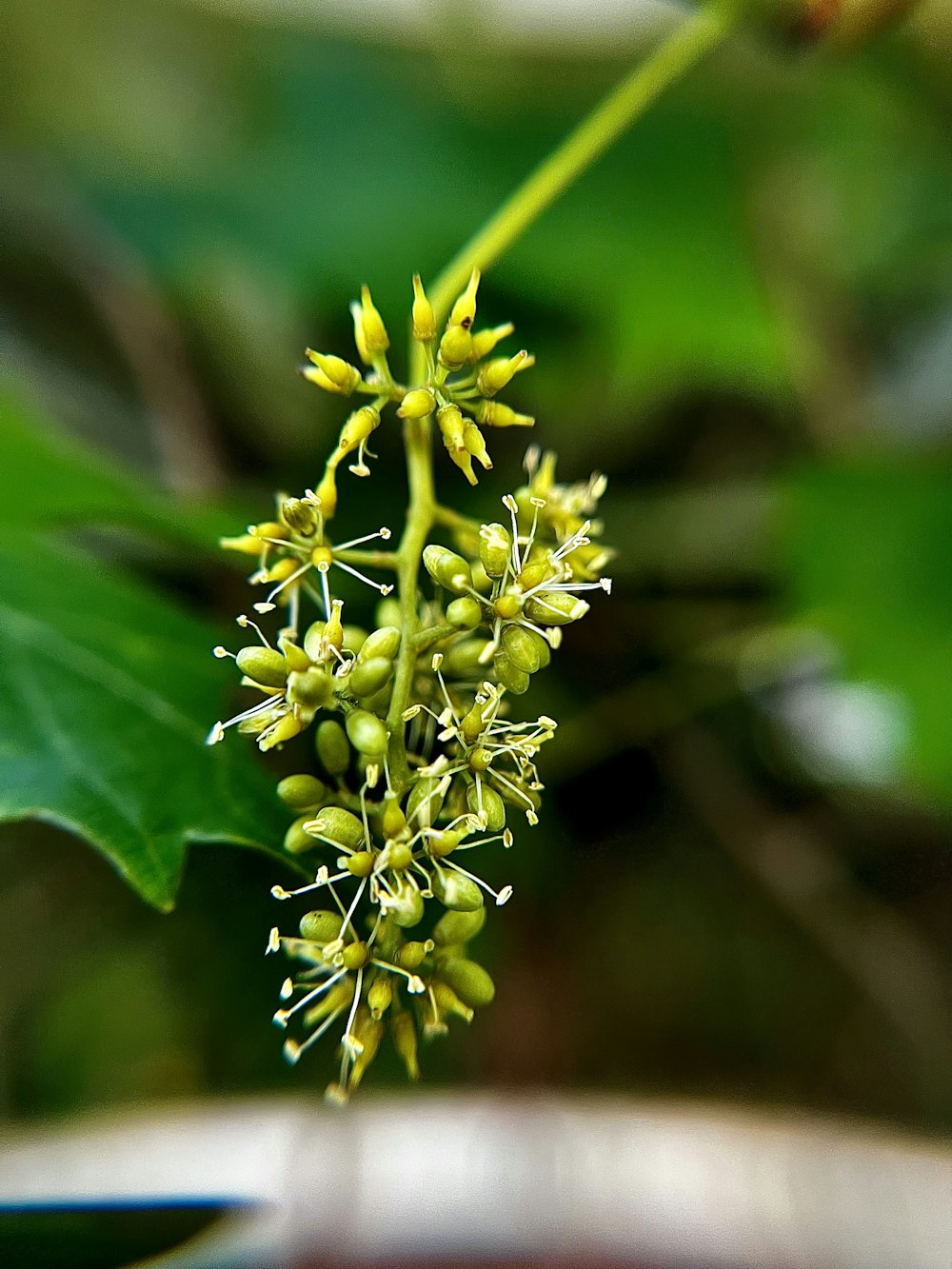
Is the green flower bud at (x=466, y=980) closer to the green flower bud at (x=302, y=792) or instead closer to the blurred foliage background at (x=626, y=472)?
the green flower bud at (x=302, y=792)

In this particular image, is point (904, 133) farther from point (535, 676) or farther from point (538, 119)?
point (535, 676)

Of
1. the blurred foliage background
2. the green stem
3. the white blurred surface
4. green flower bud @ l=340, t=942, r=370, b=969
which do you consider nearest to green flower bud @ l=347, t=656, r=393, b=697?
green flower bud @ l=340, t=942, r=370, b=969

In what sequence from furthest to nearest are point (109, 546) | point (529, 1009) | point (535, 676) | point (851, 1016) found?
point (851, 1016) < point (529, 1009) < point (535, 676) < point (109, 546)

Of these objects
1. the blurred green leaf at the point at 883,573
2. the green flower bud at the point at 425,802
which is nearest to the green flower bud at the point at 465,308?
the green flower bud at the point at 425,802

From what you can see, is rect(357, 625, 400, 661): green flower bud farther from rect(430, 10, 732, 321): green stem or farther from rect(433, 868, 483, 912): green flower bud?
rect(430, 10, 732, 321): green stem

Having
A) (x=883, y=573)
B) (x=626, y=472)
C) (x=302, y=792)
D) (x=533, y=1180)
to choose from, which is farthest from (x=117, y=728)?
(x=626, y=472)

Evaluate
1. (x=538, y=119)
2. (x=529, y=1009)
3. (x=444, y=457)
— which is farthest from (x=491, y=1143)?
(x=538, y=119)

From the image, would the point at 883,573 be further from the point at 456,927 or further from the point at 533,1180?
the point at 456,927
